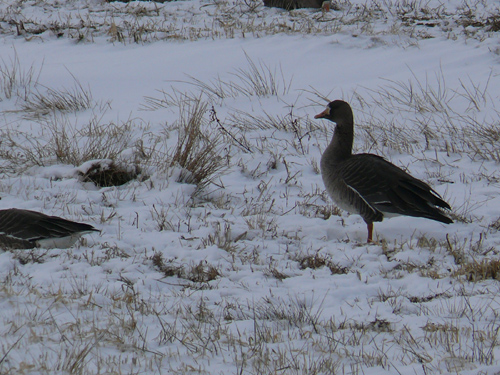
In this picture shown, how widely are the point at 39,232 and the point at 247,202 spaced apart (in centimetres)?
201

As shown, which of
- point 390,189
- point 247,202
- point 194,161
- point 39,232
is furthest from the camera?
point 194,161

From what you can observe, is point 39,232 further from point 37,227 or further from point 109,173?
point 109,173

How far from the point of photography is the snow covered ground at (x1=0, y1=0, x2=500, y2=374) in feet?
11.6

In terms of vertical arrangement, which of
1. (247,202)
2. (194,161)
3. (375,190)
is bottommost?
(247,202)

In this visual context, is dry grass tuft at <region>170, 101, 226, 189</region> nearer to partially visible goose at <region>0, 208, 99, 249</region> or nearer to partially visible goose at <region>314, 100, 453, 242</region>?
partially visible goose at <region>314, 100, 453, 242</region>

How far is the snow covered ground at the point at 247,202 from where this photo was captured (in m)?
3.53

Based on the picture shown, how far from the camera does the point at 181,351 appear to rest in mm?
3465

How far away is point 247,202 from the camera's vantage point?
6.42m


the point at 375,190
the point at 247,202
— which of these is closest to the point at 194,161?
the point at 247,202

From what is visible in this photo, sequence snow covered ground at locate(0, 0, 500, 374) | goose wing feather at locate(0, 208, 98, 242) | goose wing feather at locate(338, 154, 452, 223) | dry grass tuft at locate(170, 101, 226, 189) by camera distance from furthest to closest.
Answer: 1. dry grass tuft at locate(170, 101, 226, 189)
2. goose wing feather at locate(338, 154, 452, 223)
3. goose wing feather at locate(0, 208, 98, 242)
4. snow covered ground at locate(0, 0, 500, 374)

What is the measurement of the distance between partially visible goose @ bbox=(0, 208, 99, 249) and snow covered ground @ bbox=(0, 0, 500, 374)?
0.16 meters

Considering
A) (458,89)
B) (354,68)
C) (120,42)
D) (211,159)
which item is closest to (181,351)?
(211,159)

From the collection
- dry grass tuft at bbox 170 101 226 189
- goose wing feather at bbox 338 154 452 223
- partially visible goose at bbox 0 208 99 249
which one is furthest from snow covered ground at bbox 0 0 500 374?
goose wing feather at bbox 338 154 452 223

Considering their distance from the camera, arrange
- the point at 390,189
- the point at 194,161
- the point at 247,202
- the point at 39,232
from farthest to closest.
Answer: the point at 194,161 < the point at 247,202 < the point at 390,189 < the point at 39,232
